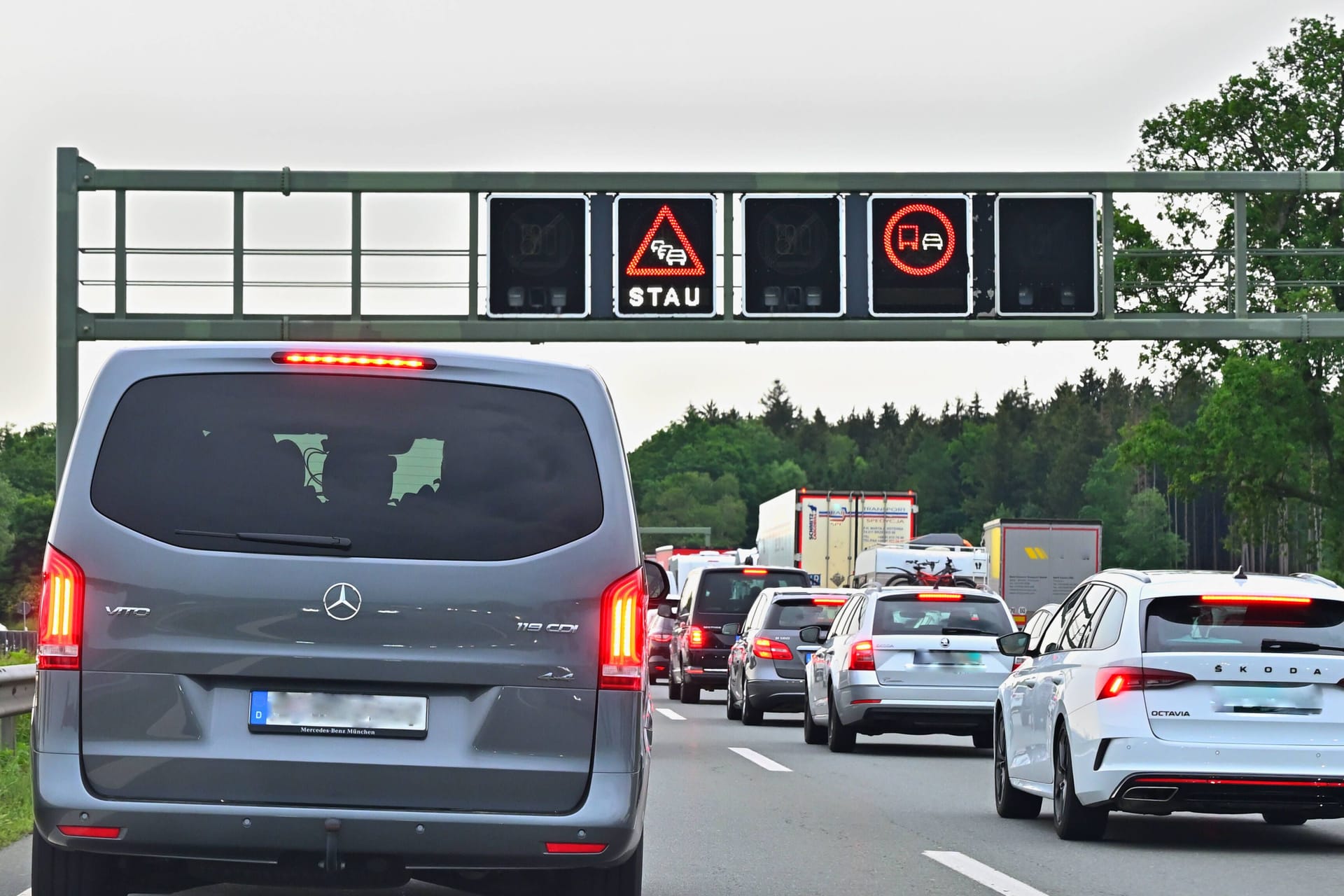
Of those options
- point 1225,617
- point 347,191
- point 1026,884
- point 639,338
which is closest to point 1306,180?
point 639,338

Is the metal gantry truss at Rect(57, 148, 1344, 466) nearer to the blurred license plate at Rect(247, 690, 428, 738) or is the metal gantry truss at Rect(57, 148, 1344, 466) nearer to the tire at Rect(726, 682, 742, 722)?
the tire at Rect(726, 682, 742, 722)

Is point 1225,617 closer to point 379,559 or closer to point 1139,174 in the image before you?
point 379,559

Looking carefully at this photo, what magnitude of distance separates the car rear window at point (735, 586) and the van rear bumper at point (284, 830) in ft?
83.3

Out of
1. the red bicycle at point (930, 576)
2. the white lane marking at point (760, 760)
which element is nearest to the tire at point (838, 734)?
the white lane marking at point (760, 760)

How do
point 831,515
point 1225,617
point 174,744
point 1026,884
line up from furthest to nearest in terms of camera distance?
1. point 831,515
2. point 1225,617
3. point 1026,884
4. point 174,744

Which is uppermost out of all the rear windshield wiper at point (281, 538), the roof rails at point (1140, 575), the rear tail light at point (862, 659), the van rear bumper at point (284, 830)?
the rear windshield wiper at point (281, 538)

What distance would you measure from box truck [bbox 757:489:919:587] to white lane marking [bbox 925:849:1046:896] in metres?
36.6

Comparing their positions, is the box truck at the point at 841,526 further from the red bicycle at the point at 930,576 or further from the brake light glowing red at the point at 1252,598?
the brake light glowing red at the point at 1252,598

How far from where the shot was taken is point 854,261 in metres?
25.8

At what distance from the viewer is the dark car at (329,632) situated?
6664 millimetres

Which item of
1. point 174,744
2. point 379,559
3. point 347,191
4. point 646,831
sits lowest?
point 646,831

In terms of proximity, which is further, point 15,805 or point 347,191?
point 347,191

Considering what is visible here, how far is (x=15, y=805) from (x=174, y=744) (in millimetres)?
6642

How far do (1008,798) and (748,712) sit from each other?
11997 millimetres
